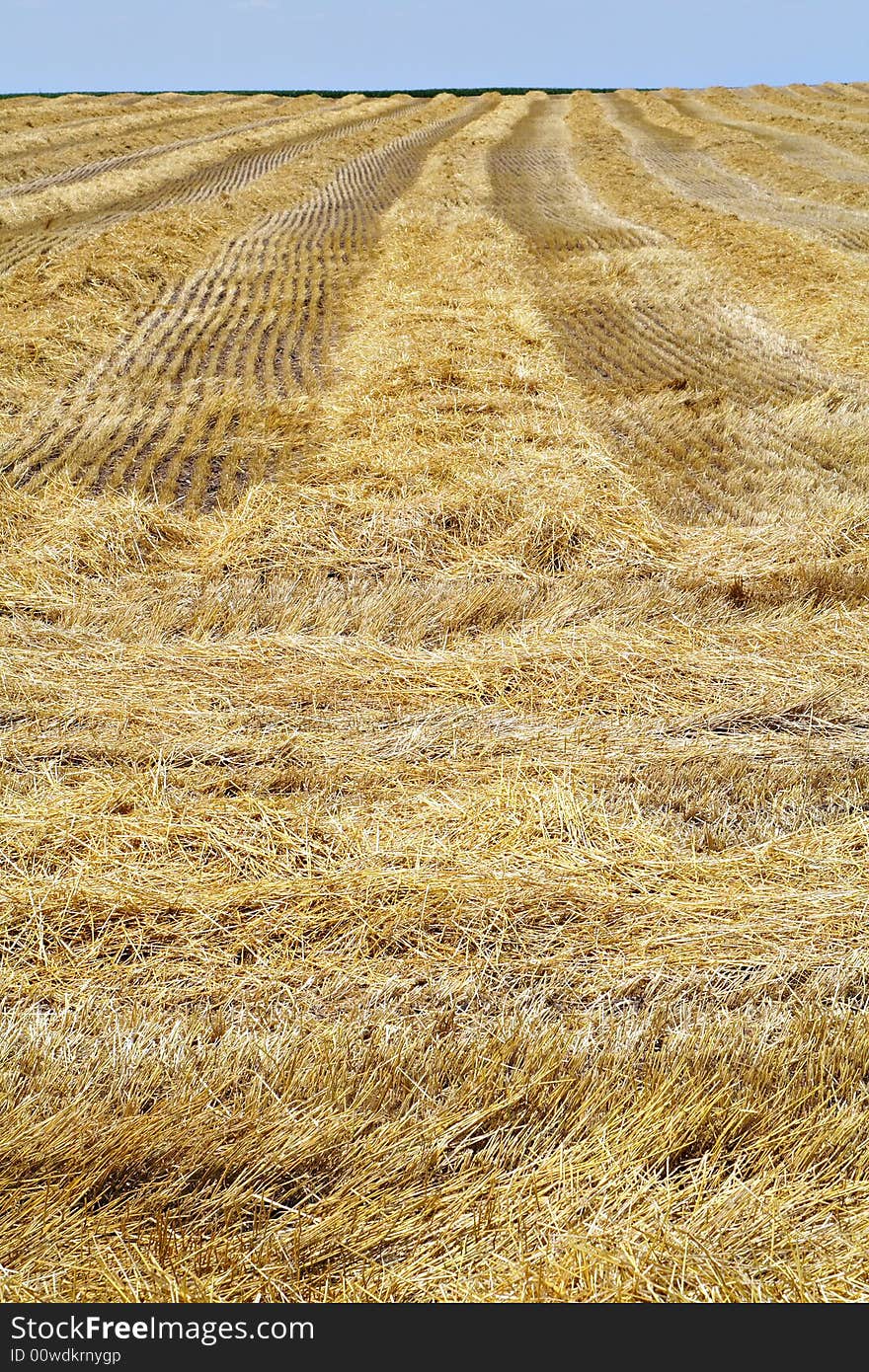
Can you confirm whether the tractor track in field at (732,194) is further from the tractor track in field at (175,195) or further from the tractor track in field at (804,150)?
the tractor track in field at (175,195)

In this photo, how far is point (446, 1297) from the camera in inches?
88.0

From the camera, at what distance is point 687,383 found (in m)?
8.95

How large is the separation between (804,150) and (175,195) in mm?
19212

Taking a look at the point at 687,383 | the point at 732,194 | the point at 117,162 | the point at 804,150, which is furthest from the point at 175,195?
the point at 804,150

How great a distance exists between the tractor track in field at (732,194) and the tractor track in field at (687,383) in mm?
3995

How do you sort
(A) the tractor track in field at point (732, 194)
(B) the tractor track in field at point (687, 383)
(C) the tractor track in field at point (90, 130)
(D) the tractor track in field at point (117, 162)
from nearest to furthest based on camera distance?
1. (B) the tractor track in field at point (687, 383)
2. (A) the tractor track in field at point (732, 194)
3. (D) the tractor track in field at point (117, 162)
4. (C) the tractor track in field at point (90, 130)

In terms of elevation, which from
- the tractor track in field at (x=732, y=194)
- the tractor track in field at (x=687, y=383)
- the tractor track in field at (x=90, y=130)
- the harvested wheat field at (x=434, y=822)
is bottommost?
the harvested wheat field at (x=434, y=822)

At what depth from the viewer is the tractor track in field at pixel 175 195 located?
48.3 feet

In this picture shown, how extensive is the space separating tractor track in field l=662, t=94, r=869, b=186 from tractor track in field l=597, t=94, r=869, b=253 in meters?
2.25

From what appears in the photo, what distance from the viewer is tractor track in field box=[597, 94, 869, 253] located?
653 inches

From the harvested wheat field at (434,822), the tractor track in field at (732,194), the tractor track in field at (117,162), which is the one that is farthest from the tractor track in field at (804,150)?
the harvested wheat field at (434,822)

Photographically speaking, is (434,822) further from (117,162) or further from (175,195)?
(117,162)

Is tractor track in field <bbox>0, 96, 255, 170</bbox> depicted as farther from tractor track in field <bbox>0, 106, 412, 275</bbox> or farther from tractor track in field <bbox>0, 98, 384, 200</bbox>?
tractor track in field <bbox>0, 106, 412, 275</bbox>

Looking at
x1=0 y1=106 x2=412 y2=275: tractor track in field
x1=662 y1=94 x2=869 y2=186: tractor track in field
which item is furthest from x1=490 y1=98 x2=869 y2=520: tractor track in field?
x1=662 y1=94 x2=869 y2=186: tractor track in field
